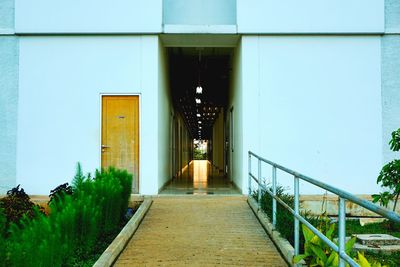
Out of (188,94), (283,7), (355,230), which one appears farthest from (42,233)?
(188,94)

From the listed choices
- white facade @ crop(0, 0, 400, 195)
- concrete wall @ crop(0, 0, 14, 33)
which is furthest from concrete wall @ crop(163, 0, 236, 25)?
concrete wall @ crop(0, 0, 14, 33)

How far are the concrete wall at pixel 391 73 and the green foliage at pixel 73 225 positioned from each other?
18.7ft

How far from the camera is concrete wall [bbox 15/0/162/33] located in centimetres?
1002

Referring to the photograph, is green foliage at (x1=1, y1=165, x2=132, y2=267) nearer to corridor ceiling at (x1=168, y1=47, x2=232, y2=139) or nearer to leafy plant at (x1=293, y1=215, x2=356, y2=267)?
leafy plant at (x1=293, y1=215, x2=356, y2=267)

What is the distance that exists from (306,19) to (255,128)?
2.53m

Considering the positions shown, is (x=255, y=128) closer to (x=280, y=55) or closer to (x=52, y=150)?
(x=280, y=55)

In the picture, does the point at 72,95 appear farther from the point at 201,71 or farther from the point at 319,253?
the point at 319,253

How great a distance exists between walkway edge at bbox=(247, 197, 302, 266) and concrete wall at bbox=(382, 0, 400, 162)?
3.70m

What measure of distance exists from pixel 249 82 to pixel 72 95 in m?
3.75

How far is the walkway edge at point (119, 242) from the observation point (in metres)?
5.07

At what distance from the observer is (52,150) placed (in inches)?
397

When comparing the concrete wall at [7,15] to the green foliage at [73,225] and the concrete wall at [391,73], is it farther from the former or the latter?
the concrete wall at [391,73]

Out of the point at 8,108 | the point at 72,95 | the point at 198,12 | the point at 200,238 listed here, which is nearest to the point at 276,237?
the point at 200,238

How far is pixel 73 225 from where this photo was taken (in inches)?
192
